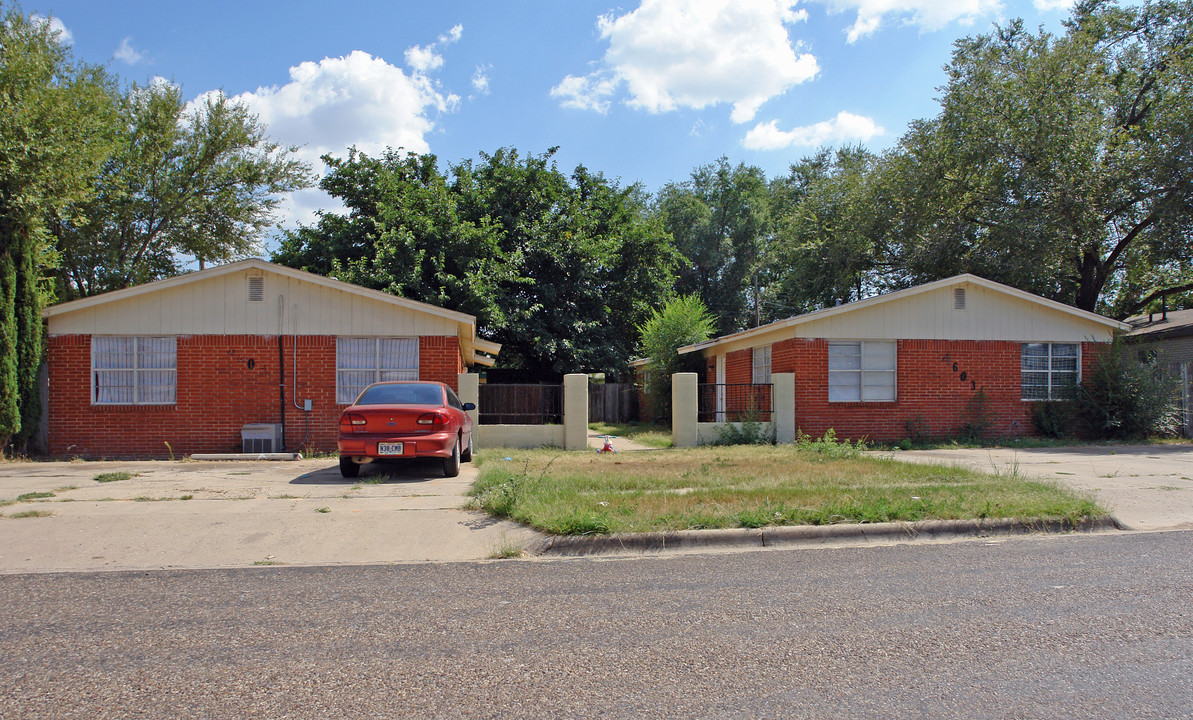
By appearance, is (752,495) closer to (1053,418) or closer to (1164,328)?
(1053,418)

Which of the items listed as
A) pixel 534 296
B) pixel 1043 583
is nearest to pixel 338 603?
pixel 1043 583

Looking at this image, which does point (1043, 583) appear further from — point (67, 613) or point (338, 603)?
point (67, 613)

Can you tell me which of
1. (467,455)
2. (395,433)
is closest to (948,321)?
(467,455)

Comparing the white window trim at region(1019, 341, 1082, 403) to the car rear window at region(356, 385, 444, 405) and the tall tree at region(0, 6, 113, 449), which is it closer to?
the car rear window at region(356, 385, 444, 405)

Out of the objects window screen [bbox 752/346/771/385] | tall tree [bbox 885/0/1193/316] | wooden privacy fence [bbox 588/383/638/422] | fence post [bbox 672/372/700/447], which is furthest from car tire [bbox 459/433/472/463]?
tall tree [bbox 885/0/1193/316]

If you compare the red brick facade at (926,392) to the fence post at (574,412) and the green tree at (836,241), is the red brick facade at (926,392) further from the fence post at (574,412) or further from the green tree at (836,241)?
the green tree at (836,241)

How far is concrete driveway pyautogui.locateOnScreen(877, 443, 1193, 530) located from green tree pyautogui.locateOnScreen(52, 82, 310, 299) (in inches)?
977

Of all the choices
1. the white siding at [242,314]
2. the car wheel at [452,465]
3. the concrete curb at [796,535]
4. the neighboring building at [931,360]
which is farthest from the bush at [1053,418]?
the car wheel at [452,465]

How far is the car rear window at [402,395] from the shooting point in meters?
11.4

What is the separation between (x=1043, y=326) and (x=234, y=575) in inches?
738

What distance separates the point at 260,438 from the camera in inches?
594

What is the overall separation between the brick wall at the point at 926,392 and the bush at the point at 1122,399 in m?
1.54

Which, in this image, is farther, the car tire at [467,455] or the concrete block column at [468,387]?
the concrete block column at [468,387]

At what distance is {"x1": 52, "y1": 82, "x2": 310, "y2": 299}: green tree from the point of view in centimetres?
2514
